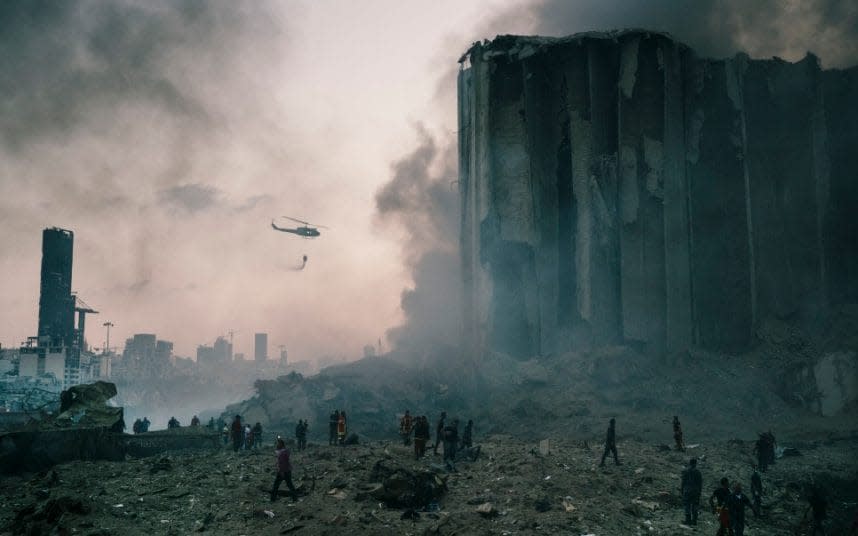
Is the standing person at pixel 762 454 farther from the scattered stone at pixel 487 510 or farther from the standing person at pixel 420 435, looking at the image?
the standing person at pixel 420 435

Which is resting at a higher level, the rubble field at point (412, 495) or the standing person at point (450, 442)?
the standing person at point (450, 442)

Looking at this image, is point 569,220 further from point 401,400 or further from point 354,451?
point 354,451

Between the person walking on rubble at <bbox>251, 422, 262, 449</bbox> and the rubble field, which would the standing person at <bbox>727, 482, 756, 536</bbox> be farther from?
the person walking on rubble at <bbox>251, 422, 262, 449</bbox>

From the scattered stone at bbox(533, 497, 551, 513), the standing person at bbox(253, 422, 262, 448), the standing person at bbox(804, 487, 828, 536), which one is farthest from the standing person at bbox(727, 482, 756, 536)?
the standing person at bbox(253, 422, 262, 448)

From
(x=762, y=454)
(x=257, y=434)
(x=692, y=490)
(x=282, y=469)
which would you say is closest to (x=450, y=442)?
(x=282, y=469)

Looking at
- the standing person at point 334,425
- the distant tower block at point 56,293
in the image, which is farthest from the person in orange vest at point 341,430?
the distant tower block at point 56,293
